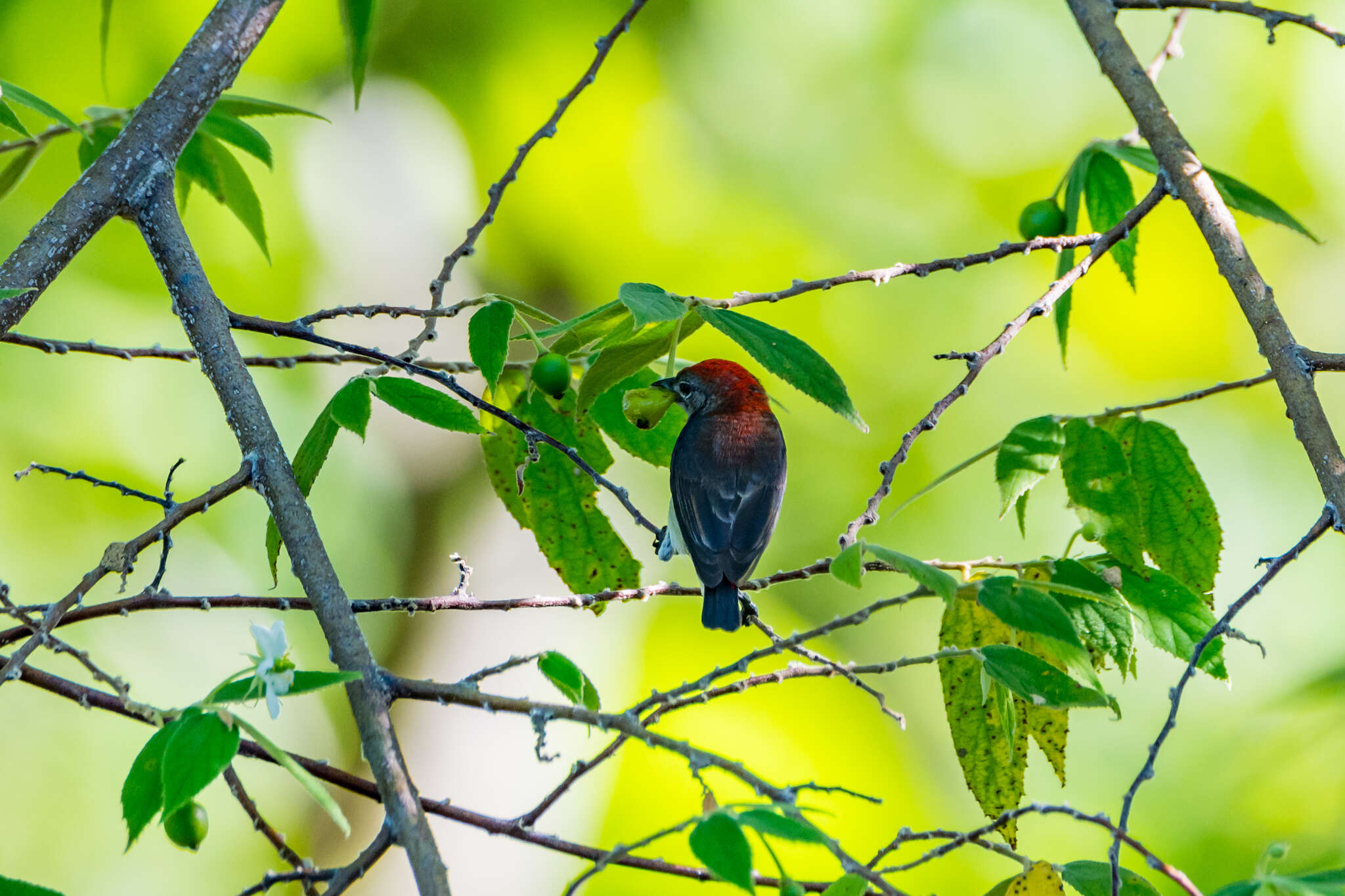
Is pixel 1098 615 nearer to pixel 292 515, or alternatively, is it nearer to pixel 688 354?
pixel 292 515

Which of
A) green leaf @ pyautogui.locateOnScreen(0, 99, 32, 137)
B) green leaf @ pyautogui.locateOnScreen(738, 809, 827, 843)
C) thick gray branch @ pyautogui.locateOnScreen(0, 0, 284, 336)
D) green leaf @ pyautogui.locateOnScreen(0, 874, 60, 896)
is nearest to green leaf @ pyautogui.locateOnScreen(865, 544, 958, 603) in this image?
green leaf @ pyautogui.locateOnScreen(738, 809, 827, 843)

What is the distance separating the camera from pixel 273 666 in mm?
364

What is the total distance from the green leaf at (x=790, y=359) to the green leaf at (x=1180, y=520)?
0.21m

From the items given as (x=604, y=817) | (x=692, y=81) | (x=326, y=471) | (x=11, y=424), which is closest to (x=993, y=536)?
(x=604, y=817)

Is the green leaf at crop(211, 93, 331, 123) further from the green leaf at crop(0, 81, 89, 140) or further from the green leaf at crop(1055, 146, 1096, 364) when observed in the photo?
the green leaf at crop(1055, 146, 1096, 364)

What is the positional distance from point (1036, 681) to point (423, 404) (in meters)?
0.34

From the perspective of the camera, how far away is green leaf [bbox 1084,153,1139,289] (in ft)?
2.49

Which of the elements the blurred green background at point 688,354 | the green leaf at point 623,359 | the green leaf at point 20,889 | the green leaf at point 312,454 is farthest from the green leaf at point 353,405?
the blurred green background at point 688,354

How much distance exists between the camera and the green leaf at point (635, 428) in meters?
0.62

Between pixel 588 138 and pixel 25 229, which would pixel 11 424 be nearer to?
pixel 25 229

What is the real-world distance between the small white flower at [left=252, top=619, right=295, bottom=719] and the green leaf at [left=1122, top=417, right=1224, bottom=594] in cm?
47

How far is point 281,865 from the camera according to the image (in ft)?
5.31

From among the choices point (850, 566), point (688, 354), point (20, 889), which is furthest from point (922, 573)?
point (688, 354)

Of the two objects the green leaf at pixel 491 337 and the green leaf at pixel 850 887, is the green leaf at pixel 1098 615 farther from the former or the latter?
the green leaf at pixel 491 337
